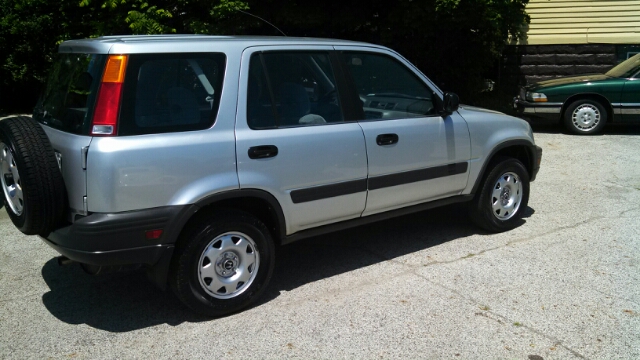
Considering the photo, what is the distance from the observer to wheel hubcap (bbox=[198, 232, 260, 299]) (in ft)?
14.8

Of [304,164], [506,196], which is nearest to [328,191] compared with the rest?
[304,164]

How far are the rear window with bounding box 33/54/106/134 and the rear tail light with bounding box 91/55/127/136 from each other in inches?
2.0

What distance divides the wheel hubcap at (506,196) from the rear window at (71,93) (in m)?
3.73

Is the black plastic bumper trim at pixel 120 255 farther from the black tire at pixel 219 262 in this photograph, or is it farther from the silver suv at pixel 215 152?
the black tire at pixel 219 262

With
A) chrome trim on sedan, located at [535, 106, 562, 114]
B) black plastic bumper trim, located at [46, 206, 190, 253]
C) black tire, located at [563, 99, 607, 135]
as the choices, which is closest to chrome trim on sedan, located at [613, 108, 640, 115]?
black tire, located at [563, 99, 607, 135]

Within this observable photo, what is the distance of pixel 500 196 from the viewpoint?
6.40m

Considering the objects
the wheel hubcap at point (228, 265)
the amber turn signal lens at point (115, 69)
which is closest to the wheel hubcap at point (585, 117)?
the wheel hubcap at point (228, 265)

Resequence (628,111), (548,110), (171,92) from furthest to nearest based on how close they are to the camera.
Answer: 1. (548,110)
2. (628,111)
3. (171,92)

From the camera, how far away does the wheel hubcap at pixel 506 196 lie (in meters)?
6.36

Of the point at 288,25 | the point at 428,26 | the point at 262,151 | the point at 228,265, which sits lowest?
the point at 228,265

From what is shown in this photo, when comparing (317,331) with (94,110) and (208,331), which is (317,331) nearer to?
(208,331)

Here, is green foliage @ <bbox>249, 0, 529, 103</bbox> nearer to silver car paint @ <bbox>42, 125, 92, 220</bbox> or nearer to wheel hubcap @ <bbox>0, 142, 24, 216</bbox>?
wheel hubcap @ <bbox>0, 142, 24, 216</bbox>

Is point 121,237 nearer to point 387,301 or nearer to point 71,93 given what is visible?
point 71,93

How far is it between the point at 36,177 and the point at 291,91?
181 centimetres
